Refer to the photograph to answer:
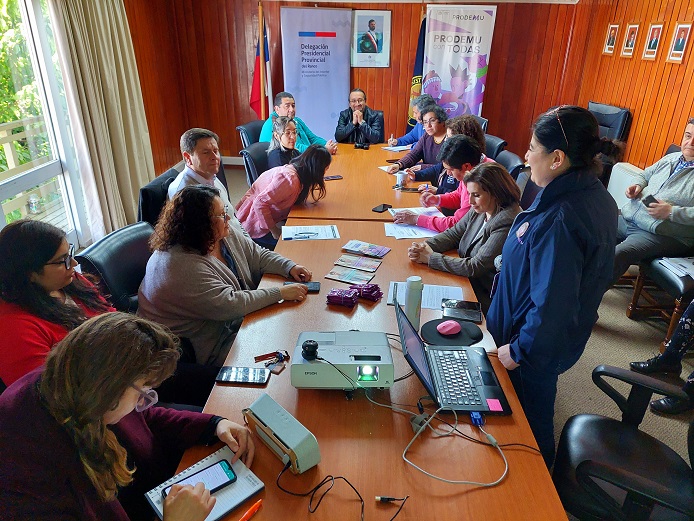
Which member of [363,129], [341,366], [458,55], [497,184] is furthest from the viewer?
[458,55]

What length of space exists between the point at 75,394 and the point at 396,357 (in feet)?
3.27

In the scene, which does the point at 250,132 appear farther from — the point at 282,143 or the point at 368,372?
the point at 368,372

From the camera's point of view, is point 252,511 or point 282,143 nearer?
point 252,511

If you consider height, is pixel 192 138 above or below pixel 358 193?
above

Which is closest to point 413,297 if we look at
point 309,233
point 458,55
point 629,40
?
point 309,233

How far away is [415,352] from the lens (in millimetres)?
1380

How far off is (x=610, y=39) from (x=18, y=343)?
19.3ft

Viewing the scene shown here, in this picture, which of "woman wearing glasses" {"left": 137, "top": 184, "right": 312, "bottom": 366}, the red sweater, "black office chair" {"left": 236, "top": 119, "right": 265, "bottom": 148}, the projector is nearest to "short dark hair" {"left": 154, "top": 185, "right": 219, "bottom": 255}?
"woman wearing glasses" {"left": 137, "top": 184, "right": 312, "bottom": 366}

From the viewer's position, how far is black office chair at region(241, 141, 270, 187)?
3.69 meters

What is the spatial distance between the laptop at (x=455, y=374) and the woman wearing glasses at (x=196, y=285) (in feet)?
2.17

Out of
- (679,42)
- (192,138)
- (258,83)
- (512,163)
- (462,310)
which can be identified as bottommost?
(462,310)

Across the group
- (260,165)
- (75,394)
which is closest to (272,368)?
(75,394)

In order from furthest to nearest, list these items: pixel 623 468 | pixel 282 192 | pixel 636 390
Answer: pixel 282 192 → pixel 636 390 → pixel 623 468

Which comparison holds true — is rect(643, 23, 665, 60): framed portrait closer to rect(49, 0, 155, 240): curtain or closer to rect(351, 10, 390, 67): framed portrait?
rect(351, 10, 390, 67): framed portrait
